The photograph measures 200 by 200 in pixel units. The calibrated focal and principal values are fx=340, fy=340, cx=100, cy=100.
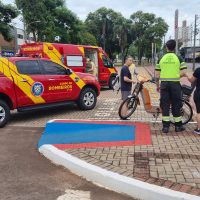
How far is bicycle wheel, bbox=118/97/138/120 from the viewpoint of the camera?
8398 millimetres

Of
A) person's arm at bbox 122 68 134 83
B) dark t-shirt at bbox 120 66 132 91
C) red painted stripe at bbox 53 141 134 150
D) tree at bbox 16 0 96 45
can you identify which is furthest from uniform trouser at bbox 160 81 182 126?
tree at bbox 16 0 96 45

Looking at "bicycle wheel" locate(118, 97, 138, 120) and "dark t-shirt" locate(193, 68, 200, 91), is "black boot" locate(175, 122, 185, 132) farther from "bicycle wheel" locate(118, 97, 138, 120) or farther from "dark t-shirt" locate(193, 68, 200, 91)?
"bicycle wheel" locate(118, 97, 138, 120)

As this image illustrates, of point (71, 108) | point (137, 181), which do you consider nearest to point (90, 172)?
point (137, 181)

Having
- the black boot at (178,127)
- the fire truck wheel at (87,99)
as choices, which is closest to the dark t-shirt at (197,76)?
the black boot at (178,127)

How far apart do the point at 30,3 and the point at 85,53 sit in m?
27.5

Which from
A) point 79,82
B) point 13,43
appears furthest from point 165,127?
point 13,43

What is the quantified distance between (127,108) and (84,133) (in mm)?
1821

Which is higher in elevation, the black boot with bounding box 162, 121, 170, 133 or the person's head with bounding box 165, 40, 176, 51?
the person's head with bounding box 165, 40, 176, 51

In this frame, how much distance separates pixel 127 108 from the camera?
27.8 feet

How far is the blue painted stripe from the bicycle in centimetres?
77

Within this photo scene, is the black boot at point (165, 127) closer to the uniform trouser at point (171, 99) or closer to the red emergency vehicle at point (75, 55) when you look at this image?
the uniform trouser at point (171, 99)

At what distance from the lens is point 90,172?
15.6 feet

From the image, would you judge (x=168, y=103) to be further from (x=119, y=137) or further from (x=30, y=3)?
(x=30, y=3)

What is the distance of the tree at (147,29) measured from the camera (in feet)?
228
